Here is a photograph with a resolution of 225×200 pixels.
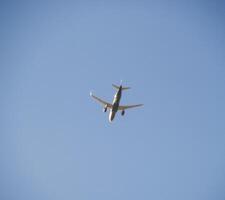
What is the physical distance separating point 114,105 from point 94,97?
846cm

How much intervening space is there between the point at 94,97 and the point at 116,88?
44.7ft

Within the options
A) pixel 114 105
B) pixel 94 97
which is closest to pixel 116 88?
pixel 114 105

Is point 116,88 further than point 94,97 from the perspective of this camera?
No

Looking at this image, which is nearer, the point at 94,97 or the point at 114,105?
the point at 114,105

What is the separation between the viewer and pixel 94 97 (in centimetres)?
10338

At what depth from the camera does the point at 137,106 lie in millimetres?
100000

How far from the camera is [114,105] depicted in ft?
317

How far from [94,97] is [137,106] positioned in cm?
1101

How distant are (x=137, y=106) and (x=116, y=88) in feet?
36.4

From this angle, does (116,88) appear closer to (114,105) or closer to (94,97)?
(114,105)

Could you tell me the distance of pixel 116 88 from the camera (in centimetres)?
9094

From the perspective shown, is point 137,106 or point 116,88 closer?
point 116,88
